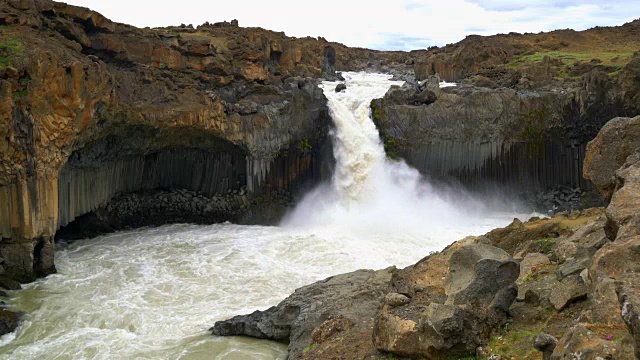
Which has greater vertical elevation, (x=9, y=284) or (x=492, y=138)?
(x=492, y=138)

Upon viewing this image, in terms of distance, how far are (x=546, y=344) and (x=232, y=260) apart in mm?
16746

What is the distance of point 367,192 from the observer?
3180 cm

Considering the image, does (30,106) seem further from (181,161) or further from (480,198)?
(480,198)

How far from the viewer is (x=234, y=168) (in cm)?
3195

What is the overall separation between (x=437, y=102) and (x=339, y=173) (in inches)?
282

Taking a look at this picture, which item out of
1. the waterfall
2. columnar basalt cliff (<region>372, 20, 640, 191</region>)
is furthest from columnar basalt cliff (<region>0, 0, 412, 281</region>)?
columnar basalt cliff (<region>372, 20, 640, 191</region>)

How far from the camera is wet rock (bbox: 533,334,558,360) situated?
7504 mm

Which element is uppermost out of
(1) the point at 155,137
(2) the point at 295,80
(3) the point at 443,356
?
(2) the point at 295,80

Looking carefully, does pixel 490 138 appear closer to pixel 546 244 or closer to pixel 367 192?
pixel 367 192

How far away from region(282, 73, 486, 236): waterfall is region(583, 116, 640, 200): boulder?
62.9ft

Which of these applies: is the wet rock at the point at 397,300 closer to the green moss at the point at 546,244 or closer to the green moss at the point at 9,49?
the green moss at the point at 546,244

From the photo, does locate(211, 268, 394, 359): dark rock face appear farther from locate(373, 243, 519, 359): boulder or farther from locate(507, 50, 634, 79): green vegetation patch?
locate(507, 50, 634, 79): green vegetation patch

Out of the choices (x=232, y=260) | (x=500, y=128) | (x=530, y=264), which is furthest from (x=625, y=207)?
(x=500, y=128)

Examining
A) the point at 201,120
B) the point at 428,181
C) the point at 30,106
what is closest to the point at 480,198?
the point at 428,181
